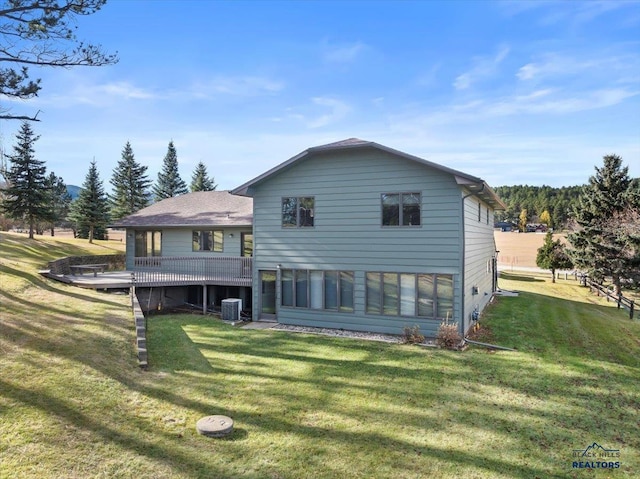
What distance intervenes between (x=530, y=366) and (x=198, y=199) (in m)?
18.8

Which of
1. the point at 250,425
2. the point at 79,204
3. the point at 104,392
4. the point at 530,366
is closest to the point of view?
the point at 250,425

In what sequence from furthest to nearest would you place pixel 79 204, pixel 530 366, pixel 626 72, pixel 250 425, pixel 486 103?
pixel 79 204, pixel 486 103, pixel 626 72, pixel 530 366, pixel 250 425

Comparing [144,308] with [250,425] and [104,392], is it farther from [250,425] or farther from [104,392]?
[250,425]

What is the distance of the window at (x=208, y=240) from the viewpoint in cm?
1838

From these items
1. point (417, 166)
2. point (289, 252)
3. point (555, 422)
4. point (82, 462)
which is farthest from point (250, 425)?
point (417, 166)

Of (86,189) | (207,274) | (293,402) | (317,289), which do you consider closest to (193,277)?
(207,274)

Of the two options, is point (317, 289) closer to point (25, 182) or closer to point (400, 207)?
point (400, 207)

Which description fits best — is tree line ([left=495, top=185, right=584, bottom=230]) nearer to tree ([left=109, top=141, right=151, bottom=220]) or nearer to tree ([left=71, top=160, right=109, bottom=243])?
tree ([left=109, top=141, right=151, bottom=220])

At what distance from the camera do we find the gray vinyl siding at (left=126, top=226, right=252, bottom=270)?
58.6 feet

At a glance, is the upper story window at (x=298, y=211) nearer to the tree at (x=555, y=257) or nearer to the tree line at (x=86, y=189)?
the tree line at (x=86, y=189)

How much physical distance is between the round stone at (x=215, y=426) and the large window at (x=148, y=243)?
612 inches

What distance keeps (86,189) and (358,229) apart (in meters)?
34.4

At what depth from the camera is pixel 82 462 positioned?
4.81 metres

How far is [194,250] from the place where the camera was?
18969mm
